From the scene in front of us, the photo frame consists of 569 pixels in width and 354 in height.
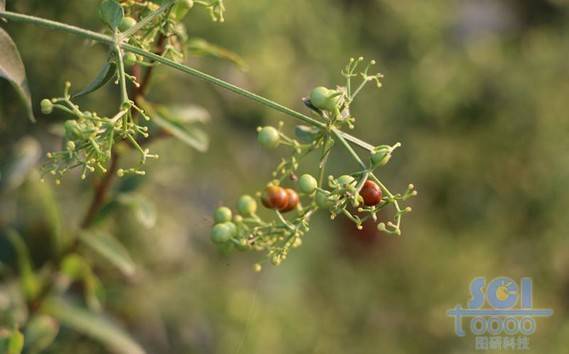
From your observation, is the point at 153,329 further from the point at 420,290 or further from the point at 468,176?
the point at 468,176

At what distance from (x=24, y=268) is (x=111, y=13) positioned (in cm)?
49

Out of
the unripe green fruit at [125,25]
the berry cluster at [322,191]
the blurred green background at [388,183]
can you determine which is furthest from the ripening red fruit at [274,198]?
the blurred green background at [388,183]

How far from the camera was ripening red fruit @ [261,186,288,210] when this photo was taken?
728 mm

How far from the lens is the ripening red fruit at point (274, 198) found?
73 cm

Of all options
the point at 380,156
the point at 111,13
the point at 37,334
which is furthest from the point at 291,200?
the point at 37,334

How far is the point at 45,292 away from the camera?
100 centimetres

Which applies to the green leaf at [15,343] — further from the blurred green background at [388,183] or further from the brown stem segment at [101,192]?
the blurred green background at [388,183]

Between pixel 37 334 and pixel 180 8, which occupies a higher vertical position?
pixel 180 8

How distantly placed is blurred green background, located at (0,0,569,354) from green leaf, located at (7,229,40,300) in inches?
11.5

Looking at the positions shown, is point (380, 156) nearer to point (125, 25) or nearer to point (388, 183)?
point (125, 25)

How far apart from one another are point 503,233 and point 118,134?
1.32 m

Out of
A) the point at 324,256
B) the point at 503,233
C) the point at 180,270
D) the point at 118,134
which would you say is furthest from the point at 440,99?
the point at 118,134

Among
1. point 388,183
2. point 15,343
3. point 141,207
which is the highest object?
point 388,183

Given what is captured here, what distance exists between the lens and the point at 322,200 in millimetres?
652
